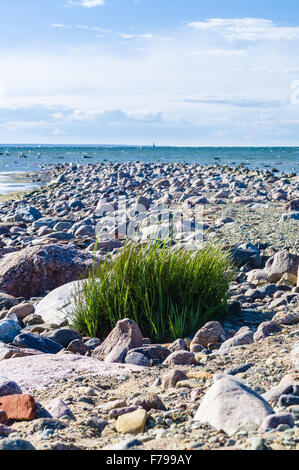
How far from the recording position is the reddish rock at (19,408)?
2.69 meters

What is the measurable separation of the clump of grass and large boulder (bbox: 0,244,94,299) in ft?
4.90

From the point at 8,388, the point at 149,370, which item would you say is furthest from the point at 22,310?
the point at 8,388

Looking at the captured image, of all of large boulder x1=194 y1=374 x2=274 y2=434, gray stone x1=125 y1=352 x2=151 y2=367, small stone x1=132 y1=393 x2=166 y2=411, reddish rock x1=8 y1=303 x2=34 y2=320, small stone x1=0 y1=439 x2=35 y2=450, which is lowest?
reddish rock x1=8 y1=303 x2=34 y2=320

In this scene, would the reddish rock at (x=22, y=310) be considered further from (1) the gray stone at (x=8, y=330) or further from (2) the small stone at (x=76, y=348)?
(2) the small stone at (x=76, y=348)

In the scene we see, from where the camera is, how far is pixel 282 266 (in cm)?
632

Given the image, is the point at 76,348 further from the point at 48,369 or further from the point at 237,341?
the point at 237,341

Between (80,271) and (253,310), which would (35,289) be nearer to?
(80,271)

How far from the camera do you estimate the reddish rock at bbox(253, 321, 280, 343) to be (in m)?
4.19

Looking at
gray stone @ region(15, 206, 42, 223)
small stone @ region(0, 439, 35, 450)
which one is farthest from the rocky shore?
gray stone @ region(15, 206, 42, 223)

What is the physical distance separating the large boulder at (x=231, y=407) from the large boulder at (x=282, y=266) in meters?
3.84

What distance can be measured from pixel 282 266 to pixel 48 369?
3566mm

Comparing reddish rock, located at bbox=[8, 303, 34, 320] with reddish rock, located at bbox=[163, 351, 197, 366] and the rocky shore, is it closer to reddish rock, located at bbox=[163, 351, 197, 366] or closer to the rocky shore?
the rocky shore
